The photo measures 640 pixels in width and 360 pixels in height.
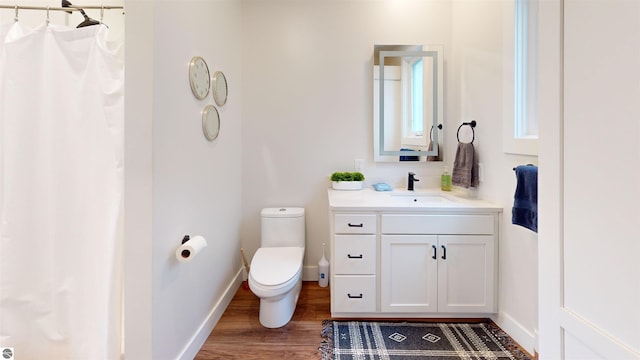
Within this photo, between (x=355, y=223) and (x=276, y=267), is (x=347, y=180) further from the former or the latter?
(x=276, y=267)

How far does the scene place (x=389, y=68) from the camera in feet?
8.79

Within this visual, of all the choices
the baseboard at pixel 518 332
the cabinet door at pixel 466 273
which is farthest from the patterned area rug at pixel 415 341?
the cabinet door at pixel 466 273

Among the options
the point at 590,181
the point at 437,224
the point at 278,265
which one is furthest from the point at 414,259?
the point at 590,181

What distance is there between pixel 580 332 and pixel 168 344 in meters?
1.61

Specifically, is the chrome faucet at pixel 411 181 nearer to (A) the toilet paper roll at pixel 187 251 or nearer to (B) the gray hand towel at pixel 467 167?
(B) the gray hand towel at pixel 467 167

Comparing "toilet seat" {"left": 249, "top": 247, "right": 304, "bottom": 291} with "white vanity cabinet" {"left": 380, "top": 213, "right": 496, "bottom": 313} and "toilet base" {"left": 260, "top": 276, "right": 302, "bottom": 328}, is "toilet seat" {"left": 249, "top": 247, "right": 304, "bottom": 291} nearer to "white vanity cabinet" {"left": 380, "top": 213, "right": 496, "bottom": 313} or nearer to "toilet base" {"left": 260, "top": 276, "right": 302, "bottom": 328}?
"toilet base" {"left": 260, "top": 276, "right": 302, "bottom": 328}

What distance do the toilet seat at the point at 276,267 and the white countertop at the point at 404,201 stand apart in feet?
1.62

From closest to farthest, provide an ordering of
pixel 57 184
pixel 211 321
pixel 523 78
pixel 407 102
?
pixel 57 184 < pixel 523 78 < pixel 211 321 < pixel 407 102

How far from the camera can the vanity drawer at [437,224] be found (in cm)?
204

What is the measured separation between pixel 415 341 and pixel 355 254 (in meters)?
0.64

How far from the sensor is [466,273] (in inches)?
81.0

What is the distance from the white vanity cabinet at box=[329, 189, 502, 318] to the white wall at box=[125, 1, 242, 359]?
0.86 meters

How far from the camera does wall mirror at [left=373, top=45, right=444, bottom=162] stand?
8.69 feet

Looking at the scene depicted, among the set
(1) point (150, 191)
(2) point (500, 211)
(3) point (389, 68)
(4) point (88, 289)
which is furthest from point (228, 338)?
(3) point (389, 68)
